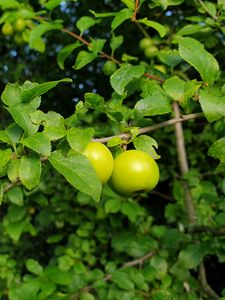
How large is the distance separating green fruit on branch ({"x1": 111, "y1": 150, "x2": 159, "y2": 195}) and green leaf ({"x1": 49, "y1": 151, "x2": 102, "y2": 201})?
0.35ft

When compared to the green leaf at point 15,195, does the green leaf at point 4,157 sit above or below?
above

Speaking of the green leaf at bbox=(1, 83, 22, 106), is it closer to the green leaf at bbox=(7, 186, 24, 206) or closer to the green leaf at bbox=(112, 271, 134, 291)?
the green leaf at bbox=(112, 271, 134, 291)

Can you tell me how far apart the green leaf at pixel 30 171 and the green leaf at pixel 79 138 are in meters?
0.07

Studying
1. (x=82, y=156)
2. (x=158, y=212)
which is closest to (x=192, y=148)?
(x=158, y=212)

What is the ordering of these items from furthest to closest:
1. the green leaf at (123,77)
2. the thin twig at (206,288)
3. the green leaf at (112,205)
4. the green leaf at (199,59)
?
1. the green leaf at (112,205)
2. the thin twig at (206,288)
3. the green leaf at (123,77)
4. the green leaf at (199,59)

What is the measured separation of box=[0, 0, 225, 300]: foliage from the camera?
895 mm

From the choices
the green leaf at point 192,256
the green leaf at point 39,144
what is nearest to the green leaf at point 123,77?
the green leaf at point 39,144

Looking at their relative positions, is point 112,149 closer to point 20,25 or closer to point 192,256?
point 192,256

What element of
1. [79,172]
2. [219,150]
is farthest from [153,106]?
[79,172]

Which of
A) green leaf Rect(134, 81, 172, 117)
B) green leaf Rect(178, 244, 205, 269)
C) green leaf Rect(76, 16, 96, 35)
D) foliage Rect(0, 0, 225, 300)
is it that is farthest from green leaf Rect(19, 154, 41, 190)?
green leaf Rect(178, 244, 205, 269)

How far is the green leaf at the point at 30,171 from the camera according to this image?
82cm

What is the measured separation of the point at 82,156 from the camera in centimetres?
80

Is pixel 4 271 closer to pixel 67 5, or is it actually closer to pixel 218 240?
pixel 218 240

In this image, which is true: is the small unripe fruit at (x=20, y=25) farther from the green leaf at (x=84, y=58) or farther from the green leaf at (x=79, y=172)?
the green leaf at (x=79, y=172)
